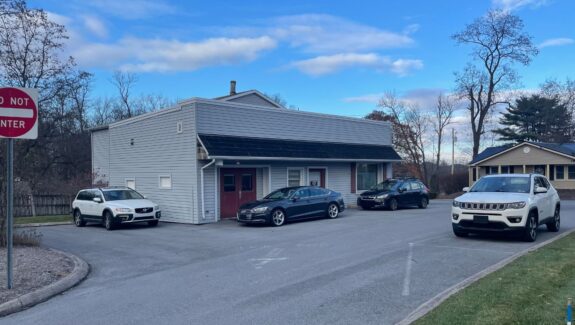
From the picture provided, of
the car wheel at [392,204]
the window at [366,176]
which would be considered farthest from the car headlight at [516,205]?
the window at [366,176]

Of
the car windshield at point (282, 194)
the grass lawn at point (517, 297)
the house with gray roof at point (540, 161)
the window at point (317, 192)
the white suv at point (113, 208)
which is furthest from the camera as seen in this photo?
the house with gray roof at point (540, 161)

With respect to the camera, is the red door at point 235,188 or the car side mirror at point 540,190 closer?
the car side mirror at point 540,190

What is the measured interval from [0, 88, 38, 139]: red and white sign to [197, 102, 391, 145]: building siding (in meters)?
11.6

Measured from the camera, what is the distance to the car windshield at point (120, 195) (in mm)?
19031

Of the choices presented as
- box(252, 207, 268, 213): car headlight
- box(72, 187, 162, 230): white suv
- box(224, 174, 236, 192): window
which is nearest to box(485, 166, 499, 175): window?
box(224, 174, 236, 192): window

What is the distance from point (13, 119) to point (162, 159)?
13661 mm

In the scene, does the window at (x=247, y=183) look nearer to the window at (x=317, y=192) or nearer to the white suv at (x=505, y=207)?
the window at (x=317, y=192)

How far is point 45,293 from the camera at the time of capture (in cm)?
773

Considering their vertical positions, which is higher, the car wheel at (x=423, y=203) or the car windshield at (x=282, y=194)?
the car windshield at (x=282, y=194)

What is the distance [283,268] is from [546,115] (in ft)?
192

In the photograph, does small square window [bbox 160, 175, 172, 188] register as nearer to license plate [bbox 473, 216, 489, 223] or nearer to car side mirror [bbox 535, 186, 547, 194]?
license plate [bbox 473, 216, 489, 223]

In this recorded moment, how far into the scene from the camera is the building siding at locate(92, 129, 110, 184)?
25781 millimetres

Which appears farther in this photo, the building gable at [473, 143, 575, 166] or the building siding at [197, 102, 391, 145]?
the building gable at [473, 143, 575, 166]

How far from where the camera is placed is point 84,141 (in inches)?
1521
